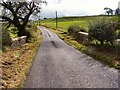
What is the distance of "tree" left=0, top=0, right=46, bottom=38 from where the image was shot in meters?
36.1

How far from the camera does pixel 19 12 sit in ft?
127

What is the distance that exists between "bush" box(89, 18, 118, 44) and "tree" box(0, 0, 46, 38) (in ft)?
55.1

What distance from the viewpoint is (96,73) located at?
11.0 metres

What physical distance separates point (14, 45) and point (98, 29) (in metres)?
7.73

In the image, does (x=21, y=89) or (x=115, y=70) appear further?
(x=115, y=70)

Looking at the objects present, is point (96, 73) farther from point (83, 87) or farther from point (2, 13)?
point (2, 13)

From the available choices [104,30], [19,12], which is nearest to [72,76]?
[104,30]

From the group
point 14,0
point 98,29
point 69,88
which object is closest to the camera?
point 69,88

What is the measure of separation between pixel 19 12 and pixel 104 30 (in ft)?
66.4

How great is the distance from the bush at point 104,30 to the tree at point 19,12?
1680 centimetres

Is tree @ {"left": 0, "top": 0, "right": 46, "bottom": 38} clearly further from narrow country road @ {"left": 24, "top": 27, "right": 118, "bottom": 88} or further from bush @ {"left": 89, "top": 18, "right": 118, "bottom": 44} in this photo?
narrow country road @ {"left": 24, "top": 27, "right": 118, "bottom": 88}

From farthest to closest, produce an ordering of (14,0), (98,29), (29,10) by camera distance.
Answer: (29,10), (14,0), (98,29)

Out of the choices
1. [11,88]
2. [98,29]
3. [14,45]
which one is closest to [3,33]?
[14,45]

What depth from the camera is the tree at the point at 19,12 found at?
36062 millimetres
